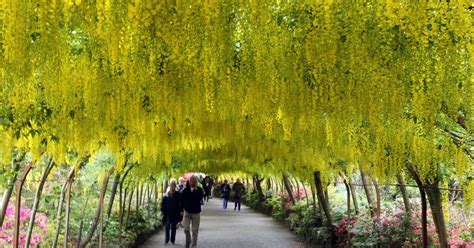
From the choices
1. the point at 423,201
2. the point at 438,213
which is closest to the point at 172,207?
the point at 423,201

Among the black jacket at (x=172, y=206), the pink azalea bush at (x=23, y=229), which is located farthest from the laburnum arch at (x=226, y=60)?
the black jacket at (x=172, y=206)

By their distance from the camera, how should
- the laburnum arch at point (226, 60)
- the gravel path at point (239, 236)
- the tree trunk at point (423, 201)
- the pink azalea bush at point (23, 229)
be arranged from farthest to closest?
the gravel path at point (239, 236)
the pink azalea bush at point (23, 229)
the tree trunk at point (423, 201)
the laburnum arch at point (226, 60)

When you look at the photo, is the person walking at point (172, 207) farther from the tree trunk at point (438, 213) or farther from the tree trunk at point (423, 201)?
the tree trunk at point (438, 213)

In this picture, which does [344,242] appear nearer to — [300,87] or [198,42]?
[300,87]

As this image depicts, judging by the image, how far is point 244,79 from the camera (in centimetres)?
367

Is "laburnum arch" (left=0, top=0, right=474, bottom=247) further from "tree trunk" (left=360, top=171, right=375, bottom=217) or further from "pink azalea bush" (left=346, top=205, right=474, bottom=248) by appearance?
"tree trunk" (left=360, top=171, right=375, bottom=217)

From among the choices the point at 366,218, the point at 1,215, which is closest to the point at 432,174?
the point at 366,218

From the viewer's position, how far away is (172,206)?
1067cm

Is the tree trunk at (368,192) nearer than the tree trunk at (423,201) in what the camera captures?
No

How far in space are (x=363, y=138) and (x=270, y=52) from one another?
10.4 ft

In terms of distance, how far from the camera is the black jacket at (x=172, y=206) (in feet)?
34.8

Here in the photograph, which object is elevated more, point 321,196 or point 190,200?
point 321,196

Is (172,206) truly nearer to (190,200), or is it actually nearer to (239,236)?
(190,200)

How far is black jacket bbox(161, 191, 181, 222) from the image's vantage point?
10602 millimetres
